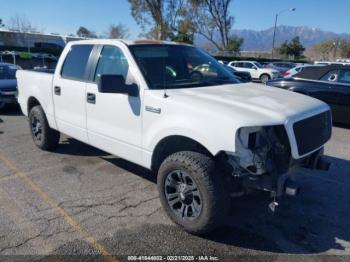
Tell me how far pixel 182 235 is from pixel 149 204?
0.77m

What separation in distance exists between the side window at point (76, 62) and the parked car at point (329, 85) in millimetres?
6188

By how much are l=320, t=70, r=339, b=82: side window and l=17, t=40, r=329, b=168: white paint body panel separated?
5.56 meters

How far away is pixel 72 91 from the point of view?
4.98 m

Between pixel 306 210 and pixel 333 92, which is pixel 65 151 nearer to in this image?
pixel 306 210

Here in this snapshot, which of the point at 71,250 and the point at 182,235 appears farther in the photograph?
the point at 182,235

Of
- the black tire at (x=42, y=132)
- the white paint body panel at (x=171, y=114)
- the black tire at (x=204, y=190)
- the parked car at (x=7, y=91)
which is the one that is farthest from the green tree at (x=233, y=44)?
the black tire at (x=204, y=190)

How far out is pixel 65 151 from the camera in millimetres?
6168

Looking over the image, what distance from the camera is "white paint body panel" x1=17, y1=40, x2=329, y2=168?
126 inches

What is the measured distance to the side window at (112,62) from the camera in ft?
14.0

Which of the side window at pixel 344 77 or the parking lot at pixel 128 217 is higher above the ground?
the side window at pixel 344 77

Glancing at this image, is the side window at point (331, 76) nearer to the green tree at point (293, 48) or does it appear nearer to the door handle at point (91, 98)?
the door handle at point (91, 98)


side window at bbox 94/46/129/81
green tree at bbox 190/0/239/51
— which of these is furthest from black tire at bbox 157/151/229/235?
green tree at bbox 190/0/239/51

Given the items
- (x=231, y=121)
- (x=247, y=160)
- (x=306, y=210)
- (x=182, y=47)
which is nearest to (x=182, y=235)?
(x=247, y=160)

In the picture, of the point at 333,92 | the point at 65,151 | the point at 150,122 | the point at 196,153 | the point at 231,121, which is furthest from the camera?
the point at 333,92
